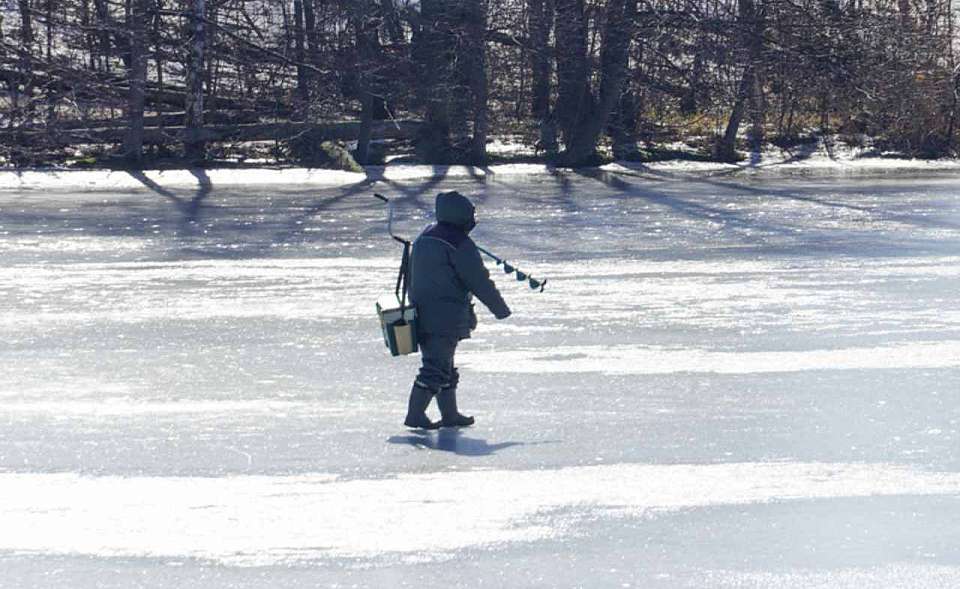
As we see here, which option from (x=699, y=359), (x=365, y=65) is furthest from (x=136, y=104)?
(x=699, y=359)

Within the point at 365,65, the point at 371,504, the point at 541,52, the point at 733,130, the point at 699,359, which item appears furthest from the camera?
the point at 541,52

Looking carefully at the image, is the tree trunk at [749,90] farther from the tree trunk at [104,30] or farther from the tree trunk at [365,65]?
the tree trunk at [104,30]

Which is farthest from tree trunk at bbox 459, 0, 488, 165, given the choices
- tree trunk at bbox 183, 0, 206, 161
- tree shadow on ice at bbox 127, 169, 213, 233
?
tree shadow on ice at bbox 127, 169, 213, 233

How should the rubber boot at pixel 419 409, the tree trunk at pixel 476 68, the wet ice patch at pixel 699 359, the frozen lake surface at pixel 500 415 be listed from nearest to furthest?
1. the frozen lake surface at pixel 500 415
2. the rubber boot at pixel 419 409
3. the wet ice patch at pixel 699 359
4. the tree trunk at pixel 476 68

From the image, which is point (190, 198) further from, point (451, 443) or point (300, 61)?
point (451, 443)

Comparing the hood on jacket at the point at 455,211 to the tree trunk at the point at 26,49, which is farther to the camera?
the tree trunk at the point at 26,49

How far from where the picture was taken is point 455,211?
795cm

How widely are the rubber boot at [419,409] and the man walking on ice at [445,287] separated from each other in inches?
0.4

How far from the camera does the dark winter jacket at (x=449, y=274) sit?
7922 millimetres

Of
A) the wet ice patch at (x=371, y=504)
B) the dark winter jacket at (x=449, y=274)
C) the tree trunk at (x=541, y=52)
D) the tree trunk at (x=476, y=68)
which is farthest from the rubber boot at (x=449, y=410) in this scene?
the tree trunk at (x=541, y=52)

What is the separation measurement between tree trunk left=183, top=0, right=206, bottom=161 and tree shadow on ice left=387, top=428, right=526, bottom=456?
15159 millimetres

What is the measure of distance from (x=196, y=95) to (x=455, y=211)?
1559cm

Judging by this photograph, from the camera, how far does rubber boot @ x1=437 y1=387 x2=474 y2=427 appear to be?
27.3 ft

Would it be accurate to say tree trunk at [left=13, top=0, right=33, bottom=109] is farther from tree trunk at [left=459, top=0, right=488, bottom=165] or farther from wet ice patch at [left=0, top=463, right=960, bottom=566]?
wet ice patch at [left=0, top=463, right=960, bottom=566]
